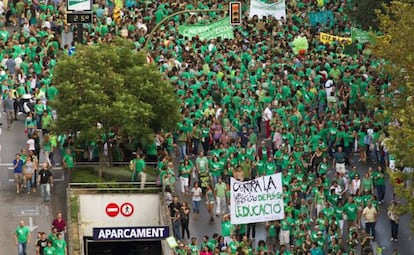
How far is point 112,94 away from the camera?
5712cm

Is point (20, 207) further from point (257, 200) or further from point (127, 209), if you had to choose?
point (257, 200)

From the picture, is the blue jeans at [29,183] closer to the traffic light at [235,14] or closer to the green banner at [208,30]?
the traffic light at [235,14]

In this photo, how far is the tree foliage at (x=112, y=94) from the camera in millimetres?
56344

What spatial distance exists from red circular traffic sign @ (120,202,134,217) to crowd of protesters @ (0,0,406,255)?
52.3 inches

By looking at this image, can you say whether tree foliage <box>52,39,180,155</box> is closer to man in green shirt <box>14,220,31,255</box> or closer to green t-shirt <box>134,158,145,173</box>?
green t-shirt <box>134,158,145,173</box>

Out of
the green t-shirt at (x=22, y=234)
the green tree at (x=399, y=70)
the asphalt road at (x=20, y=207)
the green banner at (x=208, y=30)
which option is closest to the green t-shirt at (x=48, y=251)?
the green t-shirt at (x=22, y=234)

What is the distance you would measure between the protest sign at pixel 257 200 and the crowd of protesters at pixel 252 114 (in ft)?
1.90

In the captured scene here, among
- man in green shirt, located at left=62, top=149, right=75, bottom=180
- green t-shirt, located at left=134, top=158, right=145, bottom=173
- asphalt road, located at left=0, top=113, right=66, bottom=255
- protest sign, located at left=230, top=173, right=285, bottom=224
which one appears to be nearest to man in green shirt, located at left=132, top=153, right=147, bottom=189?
green t-shirt, located at left=134, top=158, right=145, bottom=173

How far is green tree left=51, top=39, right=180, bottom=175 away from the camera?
56.3 m

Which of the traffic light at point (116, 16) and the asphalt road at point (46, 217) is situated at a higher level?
the traffic light at point (116, 16)

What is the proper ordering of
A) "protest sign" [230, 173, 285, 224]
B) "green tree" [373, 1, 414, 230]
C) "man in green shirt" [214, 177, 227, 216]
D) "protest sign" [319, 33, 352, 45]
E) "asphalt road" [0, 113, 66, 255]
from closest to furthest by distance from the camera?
"green tree" [373, 1, 414, 230] → "protest sign" [230, 173, 285, 224] → "asphalt road" [0, 113, 66, 255] → "man in green shirt" [214, 177, 227, 216] → "protest sign" [319, 33, 352, 45]

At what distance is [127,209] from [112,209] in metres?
0.43

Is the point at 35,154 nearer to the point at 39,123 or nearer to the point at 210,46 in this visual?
the point at 39,123

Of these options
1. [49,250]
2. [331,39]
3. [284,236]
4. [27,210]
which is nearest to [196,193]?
[284,236]
